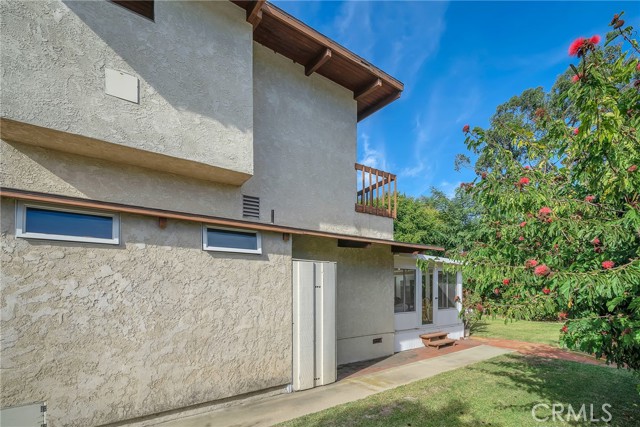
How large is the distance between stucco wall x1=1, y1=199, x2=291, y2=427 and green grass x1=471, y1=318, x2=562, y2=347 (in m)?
10.2

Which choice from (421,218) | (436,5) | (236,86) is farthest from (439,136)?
(236,86)

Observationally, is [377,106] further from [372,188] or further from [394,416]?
[394,416]

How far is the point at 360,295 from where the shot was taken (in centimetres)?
984

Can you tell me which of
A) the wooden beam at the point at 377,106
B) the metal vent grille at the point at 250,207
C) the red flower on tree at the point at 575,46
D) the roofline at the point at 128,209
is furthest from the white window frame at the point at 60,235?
the wooden beam at the point at 377,106

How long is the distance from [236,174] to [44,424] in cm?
495

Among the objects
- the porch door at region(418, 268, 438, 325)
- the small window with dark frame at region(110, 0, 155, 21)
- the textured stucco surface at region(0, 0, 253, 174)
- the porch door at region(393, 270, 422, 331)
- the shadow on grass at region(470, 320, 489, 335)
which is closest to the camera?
the textured stucco surface at region(0, 0, 253, 174)

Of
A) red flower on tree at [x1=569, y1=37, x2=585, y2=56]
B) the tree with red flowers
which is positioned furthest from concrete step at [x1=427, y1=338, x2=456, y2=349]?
red flower on tree at [x1=569, y1=37, x2=585, y2=56]

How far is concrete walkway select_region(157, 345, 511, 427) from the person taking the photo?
5324mm

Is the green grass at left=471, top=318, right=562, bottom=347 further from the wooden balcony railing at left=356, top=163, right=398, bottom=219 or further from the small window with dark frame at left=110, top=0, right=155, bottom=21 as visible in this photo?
the small window with dark frame at left=110, top=0, right=155, bottom=21

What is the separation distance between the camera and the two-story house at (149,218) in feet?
14.3

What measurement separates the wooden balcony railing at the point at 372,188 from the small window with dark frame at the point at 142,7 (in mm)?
7031

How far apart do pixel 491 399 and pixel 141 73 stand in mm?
9224

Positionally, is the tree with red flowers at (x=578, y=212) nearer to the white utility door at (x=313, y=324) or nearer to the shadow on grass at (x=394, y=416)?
the shadow on grass at (x=394, y=416)

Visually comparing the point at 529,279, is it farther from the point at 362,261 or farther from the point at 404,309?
the point at 404,309
